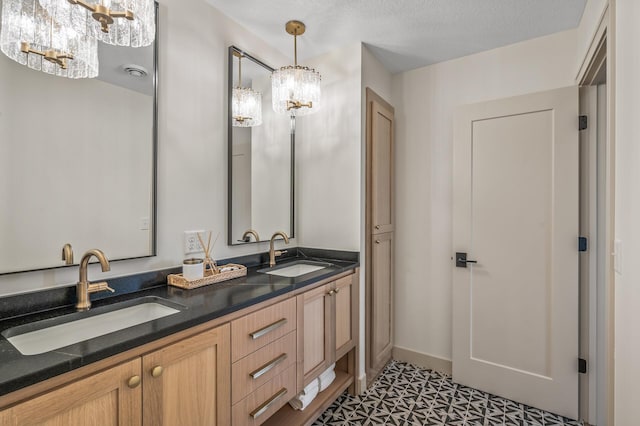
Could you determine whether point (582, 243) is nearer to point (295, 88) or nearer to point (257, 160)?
point (295, 88)

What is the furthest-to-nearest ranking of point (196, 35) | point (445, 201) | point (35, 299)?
point (445, 201), point (196, 35), point (35, 299)

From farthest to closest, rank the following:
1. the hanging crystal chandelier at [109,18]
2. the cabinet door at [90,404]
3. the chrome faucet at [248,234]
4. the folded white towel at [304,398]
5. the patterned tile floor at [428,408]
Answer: the chrome faucet at [248,234]
the patterned tile floor at [428,408]
the folded white towel at [304,398]
the hanging crystal chandelier at [109,18]
the cabinet door at [90,404]

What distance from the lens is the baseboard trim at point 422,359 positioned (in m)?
2.53

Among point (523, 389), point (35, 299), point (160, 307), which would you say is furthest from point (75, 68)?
point (523, 389)

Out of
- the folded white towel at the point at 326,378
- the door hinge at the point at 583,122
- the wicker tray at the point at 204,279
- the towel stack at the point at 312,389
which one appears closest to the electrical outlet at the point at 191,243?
the wicker tray at the point at 204,279

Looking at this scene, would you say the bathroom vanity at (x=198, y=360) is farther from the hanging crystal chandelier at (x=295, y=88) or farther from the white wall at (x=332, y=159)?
the hanging crystal chandelier at (x=295, y=88)

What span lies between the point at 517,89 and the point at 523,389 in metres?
2.08

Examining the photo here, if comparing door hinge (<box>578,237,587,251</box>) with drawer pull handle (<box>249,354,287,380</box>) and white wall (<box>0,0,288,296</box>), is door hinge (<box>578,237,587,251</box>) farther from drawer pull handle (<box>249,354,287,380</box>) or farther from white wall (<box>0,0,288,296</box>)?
white wall (<box>0,0,288,296</box>)

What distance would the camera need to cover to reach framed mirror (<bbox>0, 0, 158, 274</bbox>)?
1.15 meters

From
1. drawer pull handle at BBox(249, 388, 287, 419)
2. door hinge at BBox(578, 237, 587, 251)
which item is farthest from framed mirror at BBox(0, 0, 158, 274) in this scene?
door hinge at BBox(578, 237, 587, 251)

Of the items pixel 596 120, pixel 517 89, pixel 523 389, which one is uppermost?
pixel 517 89

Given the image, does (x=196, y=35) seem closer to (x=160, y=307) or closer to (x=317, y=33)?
(x=317, y=33)

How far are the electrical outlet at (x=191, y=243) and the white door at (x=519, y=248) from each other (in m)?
1.79

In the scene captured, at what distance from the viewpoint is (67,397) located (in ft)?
2.69
